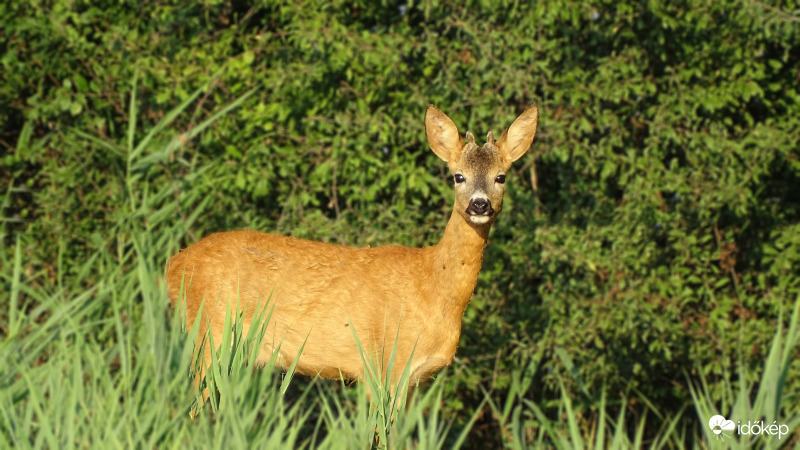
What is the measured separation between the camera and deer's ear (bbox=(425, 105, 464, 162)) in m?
5.23

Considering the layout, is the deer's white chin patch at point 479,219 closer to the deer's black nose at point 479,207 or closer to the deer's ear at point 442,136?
the deer's black nose at point 479,207

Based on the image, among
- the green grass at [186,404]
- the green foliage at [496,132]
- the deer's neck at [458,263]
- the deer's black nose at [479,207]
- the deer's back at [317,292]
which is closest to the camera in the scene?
the green grass at [186,404]

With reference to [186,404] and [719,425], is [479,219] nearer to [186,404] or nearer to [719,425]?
[719,425]

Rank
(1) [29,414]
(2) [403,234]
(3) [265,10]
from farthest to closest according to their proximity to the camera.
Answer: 1. (3) [265,10]
2. (2) [403,234]
3. (1) [29,414]

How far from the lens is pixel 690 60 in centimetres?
790

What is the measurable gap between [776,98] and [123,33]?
195 inches

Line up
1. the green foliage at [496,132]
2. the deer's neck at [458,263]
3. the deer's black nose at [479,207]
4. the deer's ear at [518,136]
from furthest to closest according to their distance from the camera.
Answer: the green foliage at [496,132] < the deer's ear at [518,136] < the deer's neck at [458,263] < the deer's black nose at [479,207]

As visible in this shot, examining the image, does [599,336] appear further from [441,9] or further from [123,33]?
[123,33]

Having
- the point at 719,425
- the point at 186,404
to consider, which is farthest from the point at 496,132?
the point at 186,404

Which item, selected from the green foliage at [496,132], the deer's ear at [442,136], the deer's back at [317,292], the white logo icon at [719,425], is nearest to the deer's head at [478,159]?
the deer's ear at [442,136]

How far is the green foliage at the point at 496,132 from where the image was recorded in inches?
299

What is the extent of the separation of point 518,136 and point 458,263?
0.76 metres

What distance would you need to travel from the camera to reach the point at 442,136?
207 inches

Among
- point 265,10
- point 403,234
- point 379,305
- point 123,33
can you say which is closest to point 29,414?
point 379,305
